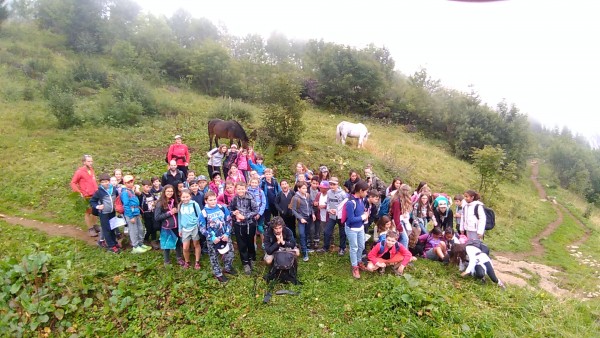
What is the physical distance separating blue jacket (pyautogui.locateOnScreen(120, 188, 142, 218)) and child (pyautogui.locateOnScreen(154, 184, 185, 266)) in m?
0.65

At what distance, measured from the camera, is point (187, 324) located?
15.4ft

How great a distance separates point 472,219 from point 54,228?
8.75 metres

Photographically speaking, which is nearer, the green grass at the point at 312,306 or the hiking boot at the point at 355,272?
the green grass at the point at 312,306

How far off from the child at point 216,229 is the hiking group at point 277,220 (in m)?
0.02

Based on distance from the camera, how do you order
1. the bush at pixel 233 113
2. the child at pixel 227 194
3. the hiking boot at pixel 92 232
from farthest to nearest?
the bush at pixel 233 113, the hiking boot at pixel 92 232, the child at pixel 227 194

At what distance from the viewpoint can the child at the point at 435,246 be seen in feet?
20.6

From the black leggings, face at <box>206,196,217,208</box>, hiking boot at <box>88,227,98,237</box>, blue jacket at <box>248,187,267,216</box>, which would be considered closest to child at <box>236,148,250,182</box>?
blue jacket at <box>248,187,267,216</box>

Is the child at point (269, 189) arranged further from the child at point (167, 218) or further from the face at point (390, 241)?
the face at point (390, 241)

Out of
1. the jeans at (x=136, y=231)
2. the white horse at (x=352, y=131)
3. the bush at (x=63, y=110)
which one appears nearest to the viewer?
the jeans at (x=136, y=231)

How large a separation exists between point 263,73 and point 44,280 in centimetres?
2600

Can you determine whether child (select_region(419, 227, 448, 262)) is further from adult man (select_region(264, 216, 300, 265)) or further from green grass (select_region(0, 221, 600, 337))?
adult man (select_region(264, 216, 300, 265))

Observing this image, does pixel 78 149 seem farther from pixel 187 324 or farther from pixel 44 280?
pixel 187 324

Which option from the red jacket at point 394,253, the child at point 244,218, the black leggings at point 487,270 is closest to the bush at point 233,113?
the child at point 244,218

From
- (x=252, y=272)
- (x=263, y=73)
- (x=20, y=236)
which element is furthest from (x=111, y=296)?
(x=263, y=73)
